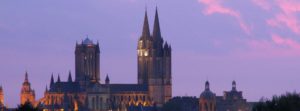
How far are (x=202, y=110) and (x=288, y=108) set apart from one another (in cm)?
9354

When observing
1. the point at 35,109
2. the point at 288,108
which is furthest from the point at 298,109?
the point at 35,109

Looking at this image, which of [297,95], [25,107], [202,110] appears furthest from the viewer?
[202,110]

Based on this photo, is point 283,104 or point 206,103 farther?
point 206,103

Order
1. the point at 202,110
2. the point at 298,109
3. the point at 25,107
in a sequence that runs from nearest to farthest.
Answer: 1. the point at 25,107
2. the point at 298,109
3. the point at 202,110

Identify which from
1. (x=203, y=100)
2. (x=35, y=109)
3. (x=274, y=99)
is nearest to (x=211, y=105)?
(x=203, y=100)

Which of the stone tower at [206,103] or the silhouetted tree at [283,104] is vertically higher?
the stone tower at [206,103]

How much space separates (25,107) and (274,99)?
28142 millimetres

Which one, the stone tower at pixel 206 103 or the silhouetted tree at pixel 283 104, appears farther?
the stone tower at pixel 206 103

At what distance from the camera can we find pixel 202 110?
649 ft

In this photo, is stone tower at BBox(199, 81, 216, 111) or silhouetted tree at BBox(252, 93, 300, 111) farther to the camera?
stone tower at BBox(199, 81, 216, 111)

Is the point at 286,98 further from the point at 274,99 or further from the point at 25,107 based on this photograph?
the point at 25,107

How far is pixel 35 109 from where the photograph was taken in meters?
88.0

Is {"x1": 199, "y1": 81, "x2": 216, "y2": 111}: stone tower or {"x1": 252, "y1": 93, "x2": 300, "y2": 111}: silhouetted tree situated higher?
{"x1": 199, "y1": 81, "x2": 216, "y2": 111}: stone tower

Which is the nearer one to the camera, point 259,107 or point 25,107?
point 25,107
